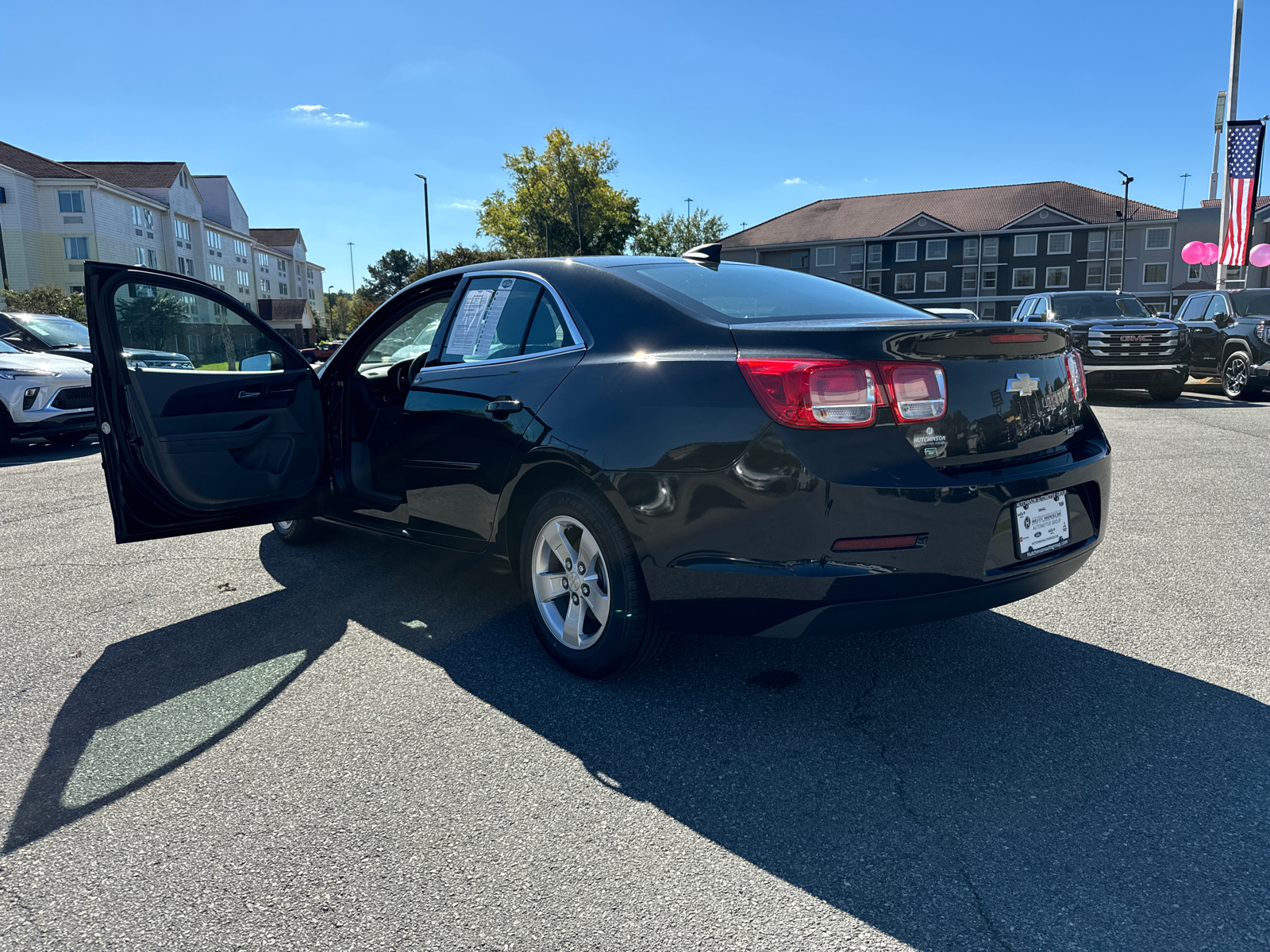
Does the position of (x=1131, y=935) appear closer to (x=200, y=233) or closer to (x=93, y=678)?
(x=93, y=678)

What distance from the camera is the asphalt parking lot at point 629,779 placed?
6.79ft

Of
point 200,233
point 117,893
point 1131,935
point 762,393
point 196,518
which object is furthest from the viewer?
point 200,233

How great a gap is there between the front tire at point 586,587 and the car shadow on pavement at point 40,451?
920cm

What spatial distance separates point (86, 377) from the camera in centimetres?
1114

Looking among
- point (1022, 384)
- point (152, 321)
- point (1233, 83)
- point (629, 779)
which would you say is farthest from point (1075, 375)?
point (1233, 83)

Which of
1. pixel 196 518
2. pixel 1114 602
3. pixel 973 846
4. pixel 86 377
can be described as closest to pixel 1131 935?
pixel 973 846

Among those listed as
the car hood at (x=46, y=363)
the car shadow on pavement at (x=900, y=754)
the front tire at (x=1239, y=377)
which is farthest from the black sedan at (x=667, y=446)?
the front tire at (x=1239, y=377)

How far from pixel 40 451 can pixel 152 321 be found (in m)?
8.91

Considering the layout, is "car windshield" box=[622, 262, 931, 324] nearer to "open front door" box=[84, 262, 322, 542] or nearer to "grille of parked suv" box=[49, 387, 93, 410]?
"open front door" box=[84, 262, 322, 542]

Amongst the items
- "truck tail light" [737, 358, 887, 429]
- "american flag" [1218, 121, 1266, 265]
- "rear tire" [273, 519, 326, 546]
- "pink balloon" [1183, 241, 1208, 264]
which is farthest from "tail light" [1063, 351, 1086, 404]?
"pink balloon" [1183, 241, 1208, 264]

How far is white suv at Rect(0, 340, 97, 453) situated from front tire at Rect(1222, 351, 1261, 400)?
1673 cm

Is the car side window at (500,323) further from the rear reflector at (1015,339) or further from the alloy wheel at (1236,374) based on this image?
the alloy wheel at (1236,374)

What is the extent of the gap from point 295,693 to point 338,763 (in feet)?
2.14

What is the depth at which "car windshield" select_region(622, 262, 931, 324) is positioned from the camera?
10.8 ft
